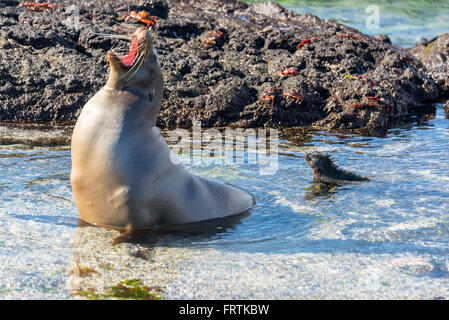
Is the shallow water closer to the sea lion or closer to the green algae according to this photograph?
the green algae

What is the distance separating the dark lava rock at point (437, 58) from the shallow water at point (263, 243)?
7630 millimetres

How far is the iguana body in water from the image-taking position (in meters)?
6.87

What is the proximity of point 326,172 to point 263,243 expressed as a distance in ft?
7.16

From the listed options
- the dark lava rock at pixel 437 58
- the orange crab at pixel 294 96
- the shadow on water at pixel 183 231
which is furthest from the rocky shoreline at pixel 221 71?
the shadow on water at pixel 183 231

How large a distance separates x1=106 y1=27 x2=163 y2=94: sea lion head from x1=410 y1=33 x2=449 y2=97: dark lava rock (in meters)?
10.7

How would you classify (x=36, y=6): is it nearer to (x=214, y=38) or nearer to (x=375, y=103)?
(x=214, y=38)

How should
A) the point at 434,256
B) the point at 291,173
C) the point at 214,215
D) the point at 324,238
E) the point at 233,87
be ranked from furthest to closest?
the point at 233,87 < the point at 291,173 < the point at 214,215 < the point at 324,238 < the point at 434,256

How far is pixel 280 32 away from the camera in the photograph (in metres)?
13.2

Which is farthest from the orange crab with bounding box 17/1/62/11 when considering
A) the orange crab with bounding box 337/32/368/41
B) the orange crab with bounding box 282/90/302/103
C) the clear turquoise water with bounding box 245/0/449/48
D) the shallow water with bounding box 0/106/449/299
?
the clear turquoise water with bounding box 245/0/449/48

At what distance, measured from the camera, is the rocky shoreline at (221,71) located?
10086 mm
